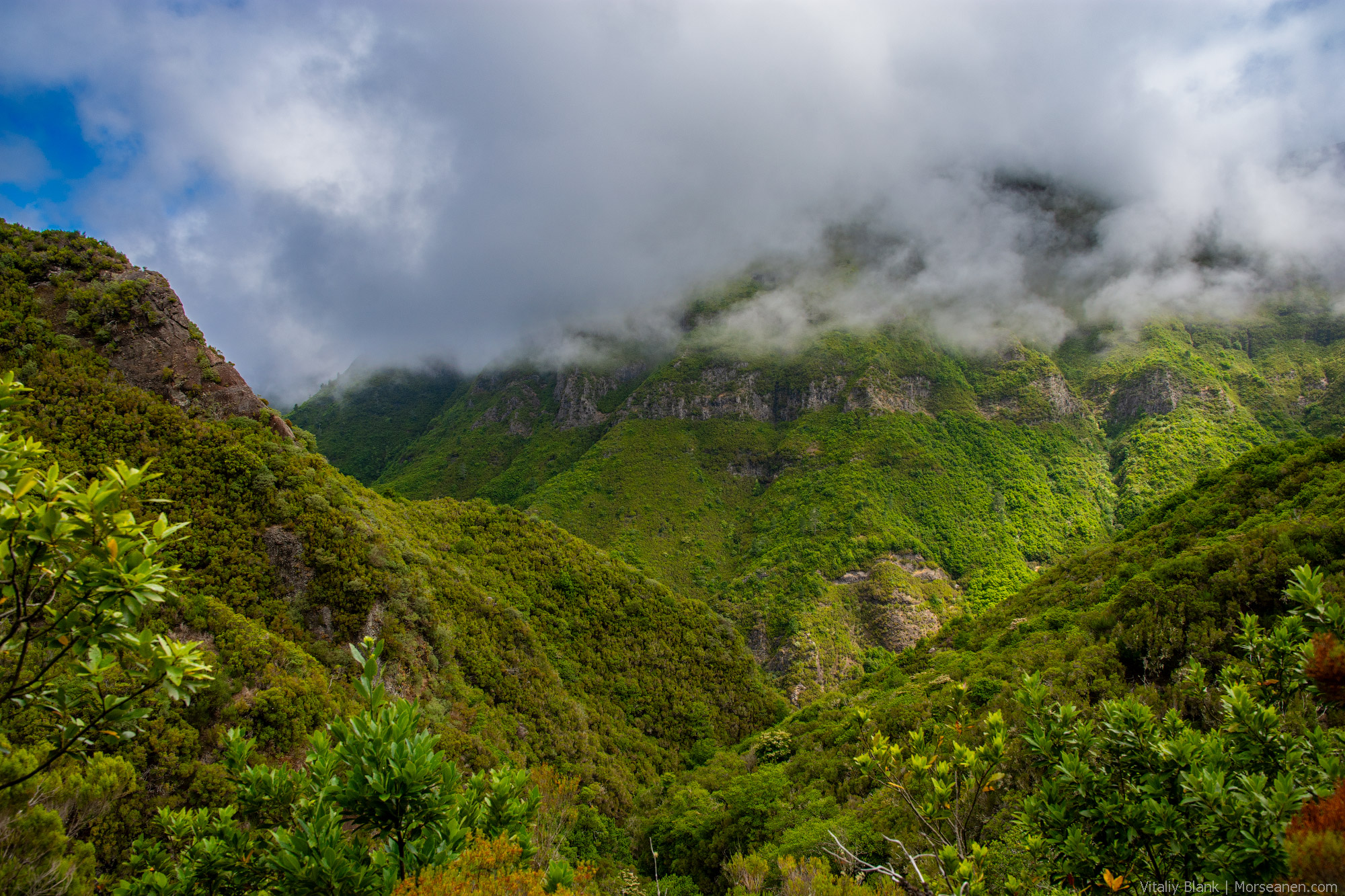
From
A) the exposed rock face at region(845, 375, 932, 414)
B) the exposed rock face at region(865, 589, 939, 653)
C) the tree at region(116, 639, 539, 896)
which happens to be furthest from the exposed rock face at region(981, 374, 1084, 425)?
the tree at region(116, 639, 539, 896)

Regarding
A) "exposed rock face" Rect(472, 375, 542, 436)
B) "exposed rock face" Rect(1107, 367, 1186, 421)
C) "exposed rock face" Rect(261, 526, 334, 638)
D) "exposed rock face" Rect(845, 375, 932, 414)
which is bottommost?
"exposed rock face" Rect(261, 526, 334, 638)

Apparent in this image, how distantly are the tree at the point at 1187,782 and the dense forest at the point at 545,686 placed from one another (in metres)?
0.04

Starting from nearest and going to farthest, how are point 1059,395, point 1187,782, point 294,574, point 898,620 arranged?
1. point 1187,782
2. point 294,574
3. point 898,620
4. point 1059,395

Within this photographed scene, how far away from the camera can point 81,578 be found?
4.03 metres

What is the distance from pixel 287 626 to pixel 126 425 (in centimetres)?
1213

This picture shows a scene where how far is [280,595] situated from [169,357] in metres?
15.6

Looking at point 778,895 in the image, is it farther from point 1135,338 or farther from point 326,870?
point 1135,338

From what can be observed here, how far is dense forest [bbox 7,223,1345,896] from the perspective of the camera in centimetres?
489

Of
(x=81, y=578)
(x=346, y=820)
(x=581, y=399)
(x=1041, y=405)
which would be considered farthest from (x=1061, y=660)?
(x=581, y=399)

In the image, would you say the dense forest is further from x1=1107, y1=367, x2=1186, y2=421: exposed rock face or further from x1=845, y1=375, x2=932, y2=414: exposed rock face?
x1=1107, y1=367, x2=1186, y2=421: exposed rock face

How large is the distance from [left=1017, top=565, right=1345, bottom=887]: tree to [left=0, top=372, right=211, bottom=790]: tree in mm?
8647

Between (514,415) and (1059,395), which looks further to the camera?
(514,415)

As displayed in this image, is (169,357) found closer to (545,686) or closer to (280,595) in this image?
(280,595)

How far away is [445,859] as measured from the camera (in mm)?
5625
